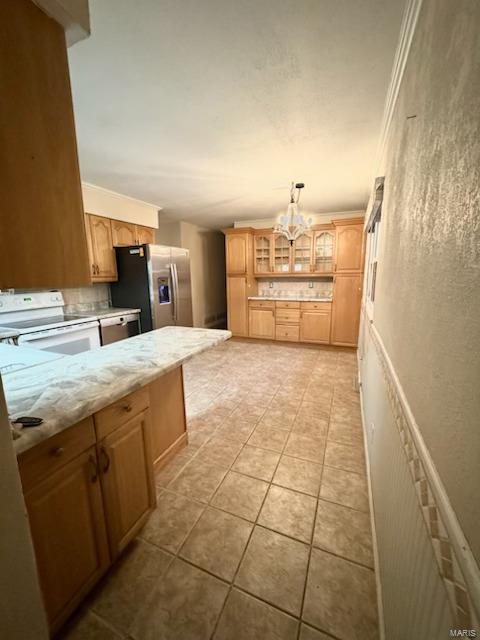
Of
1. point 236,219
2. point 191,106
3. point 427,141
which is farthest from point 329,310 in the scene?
point 427,141

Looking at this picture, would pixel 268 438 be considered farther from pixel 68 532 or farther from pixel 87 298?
pixel 87 298

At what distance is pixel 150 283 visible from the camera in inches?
141

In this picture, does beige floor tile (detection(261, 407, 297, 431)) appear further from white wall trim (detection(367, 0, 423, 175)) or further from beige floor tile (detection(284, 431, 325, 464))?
white wall trim (detection(367, 0, 423, 175))

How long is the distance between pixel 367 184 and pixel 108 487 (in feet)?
13.1

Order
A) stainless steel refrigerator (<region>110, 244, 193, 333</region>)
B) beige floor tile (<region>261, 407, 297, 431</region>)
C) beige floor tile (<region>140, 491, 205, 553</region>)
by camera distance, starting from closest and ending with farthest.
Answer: beige floor tile (<region>140, 491, 205, 553</region>) → beige floor tile (<region>261, 407, 297, 431</region>) → stainless steel refrigerator (<region>110, 244, 193, 333</region>)

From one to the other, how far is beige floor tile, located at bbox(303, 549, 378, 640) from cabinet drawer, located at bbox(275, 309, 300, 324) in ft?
12.6

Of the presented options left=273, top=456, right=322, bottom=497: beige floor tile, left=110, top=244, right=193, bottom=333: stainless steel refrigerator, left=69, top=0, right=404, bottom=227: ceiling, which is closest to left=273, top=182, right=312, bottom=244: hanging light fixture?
left=69, top=0, right=404, bottom=227: ceiling

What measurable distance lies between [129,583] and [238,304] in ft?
14.5

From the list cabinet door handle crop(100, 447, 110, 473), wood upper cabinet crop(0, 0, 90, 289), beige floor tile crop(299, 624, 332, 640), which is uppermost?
wood upper cabinet crop(0, 0, 90, 289)

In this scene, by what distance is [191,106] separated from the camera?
1808mm

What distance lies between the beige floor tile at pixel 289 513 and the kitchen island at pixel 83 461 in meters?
0.68

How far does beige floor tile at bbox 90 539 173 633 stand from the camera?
1.09m

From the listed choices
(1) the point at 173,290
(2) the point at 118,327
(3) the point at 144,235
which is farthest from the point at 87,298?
(3) the point at 144,235

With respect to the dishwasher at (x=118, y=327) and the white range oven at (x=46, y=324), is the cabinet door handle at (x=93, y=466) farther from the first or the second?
the dishwasher at (x=118, y=327)
